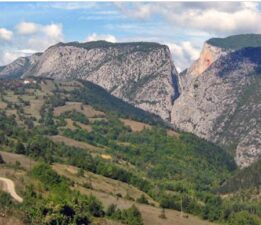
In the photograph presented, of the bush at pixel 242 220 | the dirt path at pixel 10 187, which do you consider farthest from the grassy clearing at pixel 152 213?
the dirt path at pixel 10 187

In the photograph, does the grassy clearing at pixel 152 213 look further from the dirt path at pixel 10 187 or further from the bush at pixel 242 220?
the dirt path at pixel 10 187

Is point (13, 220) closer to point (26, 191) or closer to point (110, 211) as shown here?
point (26, 191)

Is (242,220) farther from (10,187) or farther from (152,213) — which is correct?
(10,187)

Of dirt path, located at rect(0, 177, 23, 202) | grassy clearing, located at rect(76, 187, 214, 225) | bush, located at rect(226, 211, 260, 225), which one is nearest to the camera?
dirt path, located at rect(0, 177, 23, 202)

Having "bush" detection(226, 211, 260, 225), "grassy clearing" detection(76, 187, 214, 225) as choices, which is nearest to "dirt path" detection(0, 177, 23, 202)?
"grassy clearing" detection(76, 187, 214, 225)

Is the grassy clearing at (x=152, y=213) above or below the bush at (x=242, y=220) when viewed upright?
above

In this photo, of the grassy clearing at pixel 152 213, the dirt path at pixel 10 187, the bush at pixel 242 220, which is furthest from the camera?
the bush at pixel 242 220

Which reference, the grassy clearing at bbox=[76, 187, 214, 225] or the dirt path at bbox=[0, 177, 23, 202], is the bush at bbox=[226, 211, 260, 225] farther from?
the dirt path at bbox=[0, 177, 23, 202]

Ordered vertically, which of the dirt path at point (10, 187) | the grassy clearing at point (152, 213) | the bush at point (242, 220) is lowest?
the bush at point (242, 220)

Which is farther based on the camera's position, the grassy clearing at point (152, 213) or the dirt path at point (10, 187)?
the grassy clearing at point (152, 213)
